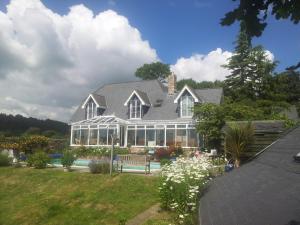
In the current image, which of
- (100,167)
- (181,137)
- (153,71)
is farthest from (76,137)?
(153,71)

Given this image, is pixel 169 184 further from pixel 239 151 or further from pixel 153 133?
pixel 153 133

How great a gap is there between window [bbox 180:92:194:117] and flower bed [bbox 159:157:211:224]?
22.6 meters

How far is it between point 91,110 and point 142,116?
24.8 ft

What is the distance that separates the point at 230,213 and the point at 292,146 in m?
3.72

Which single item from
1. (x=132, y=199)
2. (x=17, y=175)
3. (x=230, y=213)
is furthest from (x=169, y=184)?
(x=17, y=175)

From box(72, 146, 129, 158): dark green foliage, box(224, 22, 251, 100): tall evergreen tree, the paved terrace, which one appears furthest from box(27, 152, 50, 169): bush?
box(224, 22, 251, 100): tall evergreen tree

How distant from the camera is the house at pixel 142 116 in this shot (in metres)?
35.7

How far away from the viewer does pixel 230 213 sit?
14.6 ft

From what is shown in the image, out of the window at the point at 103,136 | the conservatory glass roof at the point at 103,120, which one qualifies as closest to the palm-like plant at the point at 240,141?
the conservatory glass roof at the point at 103,120

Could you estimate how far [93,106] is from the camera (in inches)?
1694

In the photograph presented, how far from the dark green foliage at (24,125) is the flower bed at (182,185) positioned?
43.1 meters

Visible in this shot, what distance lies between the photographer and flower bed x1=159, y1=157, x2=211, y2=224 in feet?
36.4

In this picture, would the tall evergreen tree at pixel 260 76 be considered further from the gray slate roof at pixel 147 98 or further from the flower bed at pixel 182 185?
the flower bed at pixel 182 185

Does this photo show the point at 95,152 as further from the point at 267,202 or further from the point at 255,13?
the point at 255,13
